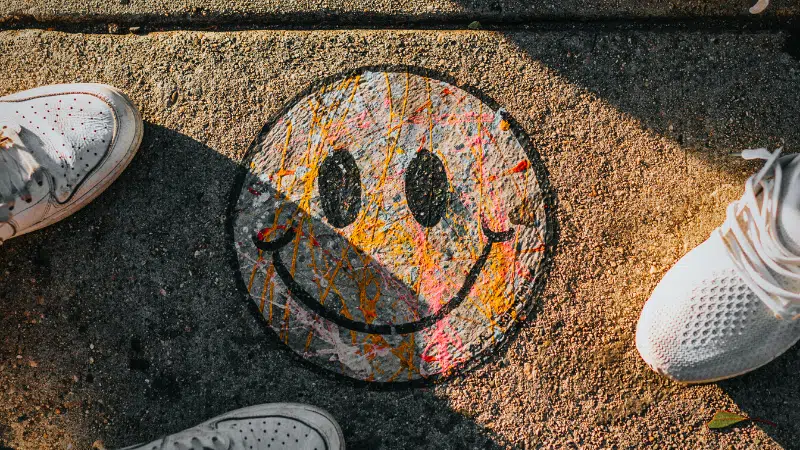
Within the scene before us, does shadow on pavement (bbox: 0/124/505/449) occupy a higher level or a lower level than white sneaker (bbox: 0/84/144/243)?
lower

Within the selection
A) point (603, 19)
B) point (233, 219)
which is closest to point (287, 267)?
point (233, 219)

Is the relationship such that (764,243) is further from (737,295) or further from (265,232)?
(265,232)

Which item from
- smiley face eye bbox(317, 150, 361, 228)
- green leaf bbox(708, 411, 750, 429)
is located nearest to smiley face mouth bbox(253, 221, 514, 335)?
smiley face eye bbox(317, 150, 361, 228)

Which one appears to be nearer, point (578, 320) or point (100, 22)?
point (578, 320)

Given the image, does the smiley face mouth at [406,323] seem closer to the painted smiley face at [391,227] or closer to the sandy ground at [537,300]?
the painted smiley face at [391,227]

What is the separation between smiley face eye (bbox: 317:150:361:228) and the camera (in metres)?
1.84

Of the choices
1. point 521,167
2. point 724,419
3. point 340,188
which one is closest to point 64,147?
point 340,188

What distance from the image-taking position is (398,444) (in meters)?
1.78

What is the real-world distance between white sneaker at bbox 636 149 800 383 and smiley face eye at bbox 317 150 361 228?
3.45 ft

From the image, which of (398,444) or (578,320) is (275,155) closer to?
(398,444)

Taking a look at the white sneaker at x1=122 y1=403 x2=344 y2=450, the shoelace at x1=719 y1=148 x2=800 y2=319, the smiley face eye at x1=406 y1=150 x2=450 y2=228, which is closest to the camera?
the shoelace at x1=719 y1=148 x2=800 y2=319

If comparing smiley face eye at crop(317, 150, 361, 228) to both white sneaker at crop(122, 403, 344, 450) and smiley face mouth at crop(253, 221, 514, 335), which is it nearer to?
smiley face mouth at crop(253, 221, 514, 335)

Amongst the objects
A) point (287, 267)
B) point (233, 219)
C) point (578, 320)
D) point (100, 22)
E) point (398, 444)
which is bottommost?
point (398, 444)

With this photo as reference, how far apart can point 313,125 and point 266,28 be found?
0.41 meters
